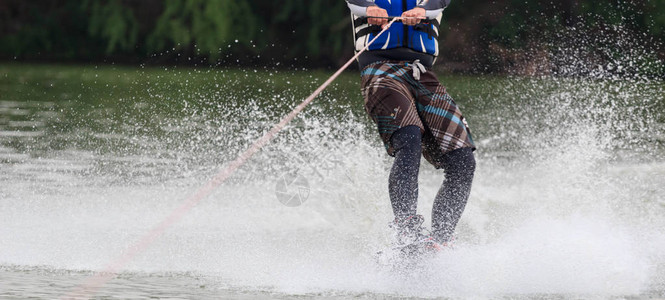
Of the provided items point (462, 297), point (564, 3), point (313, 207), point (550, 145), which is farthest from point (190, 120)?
point (564, 3)

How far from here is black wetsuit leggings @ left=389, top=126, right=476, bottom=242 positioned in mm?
5348

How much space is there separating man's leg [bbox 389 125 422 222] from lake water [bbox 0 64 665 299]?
0.22m

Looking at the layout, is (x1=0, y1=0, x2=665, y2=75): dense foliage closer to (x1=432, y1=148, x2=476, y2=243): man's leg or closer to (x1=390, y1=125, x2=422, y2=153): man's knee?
(x1=432, y1=148, x2=476, y2=243): man's leg

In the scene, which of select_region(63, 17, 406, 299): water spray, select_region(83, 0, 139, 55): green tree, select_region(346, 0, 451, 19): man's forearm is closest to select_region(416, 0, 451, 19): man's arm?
select_region(346, 0, 451, 19): man's forearm

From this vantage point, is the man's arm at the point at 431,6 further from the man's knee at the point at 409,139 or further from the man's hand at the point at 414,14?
the man's knee at the point at 409,139

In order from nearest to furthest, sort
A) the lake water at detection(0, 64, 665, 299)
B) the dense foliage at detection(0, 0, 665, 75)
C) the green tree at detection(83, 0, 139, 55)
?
the lake water at detection(0, 64, 665, 299)
the dense foliage at detection(0, 0, 665, 75)
the green tree at detection(83, 0, 139, 55)

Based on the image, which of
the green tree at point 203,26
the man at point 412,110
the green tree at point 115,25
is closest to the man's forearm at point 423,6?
the man at point 412,110

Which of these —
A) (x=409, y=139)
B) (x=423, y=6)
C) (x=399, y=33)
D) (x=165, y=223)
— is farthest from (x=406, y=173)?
(x=165, y=223)

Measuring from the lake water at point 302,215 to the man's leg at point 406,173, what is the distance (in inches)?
8.5

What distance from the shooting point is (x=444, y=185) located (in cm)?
555

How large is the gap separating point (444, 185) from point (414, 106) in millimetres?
364

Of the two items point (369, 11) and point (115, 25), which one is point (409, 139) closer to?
point (369, 11)

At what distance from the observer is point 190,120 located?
46.2ft

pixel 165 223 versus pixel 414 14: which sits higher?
pixel 414 14
